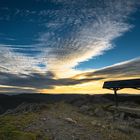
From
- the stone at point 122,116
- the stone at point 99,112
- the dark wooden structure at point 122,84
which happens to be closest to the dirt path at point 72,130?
the stone at point 122,116

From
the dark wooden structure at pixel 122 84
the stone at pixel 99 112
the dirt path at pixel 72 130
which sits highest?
the dark wooden structure at pixel 122 84

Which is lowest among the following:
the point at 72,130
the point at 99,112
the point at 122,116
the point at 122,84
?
the point at 72,130

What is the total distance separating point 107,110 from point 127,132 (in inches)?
346

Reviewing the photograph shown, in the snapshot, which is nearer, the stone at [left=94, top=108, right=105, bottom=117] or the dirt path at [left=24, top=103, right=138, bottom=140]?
the dirt path at [left=24, top=103, right=138, bottom=140]

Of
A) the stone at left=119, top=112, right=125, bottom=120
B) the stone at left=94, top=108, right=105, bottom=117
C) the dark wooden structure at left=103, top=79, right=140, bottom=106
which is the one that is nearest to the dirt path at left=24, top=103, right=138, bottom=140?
the stone at left=119, top=112, right=125, bottom=120

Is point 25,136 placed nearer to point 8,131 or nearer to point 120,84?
point 8,131

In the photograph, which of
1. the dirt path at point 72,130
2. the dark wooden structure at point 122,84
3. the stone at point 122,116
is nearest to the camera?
the dirt path at point 72,130

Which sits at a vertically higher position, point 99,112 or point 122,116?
point 99,112

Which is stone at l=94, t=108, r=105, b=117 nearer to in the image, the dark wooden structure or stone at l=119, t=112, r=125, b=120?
stone at l=119, t=112, r=125, b=120

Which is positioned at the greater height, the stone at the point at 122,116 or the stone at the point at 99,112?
the stone at the point at 99,112

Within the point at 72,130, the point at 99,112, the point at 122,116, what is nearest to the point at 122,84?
the point at 122,116

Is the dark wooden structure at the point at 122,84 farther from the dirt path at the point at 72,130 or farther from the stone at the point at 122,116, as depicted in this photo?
the dirt path at the point at 72,130

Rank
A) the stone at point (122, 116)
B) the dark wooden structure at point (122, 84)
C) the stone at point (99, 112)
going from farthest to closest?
the stone at point (99, 112) < the dark wooden structure at point (122, 84) < the stone at point (122, 116)

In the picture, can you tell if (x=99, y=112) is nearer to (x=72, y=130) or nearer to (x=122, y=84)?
(x=122, y=84)
